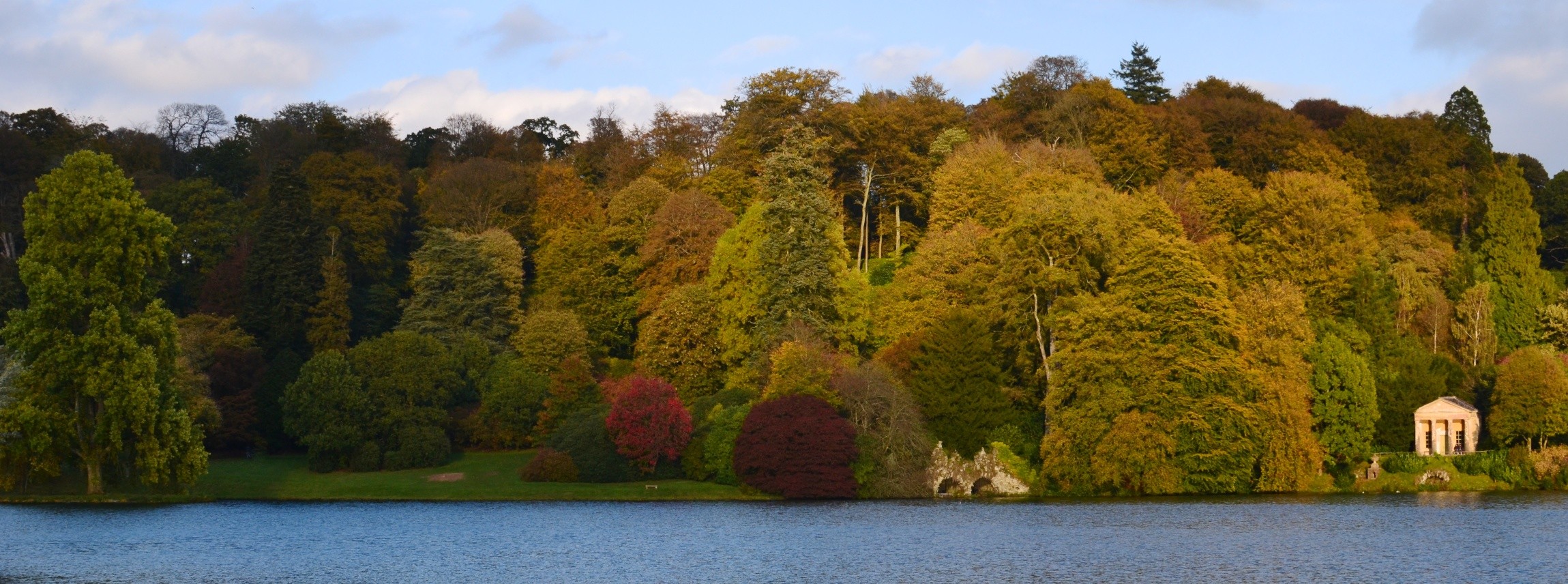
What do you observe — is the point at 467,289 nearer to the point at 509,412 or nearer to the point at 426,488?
the point at 509,412

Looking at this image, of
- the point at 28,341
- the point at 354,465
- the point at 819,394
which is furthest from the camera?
the point at 354,465

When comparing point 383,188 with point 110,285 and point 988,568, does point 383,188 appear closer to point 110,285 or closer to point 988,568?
point 110,285

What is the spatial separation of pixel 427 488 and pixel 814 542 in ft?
80.6

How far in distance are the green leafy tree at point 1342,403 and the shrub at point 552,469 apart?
30.8m

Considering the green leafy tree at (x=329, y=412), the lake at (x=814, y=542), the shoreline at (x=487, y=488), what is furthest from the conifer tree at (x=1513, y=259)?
the green leafy tree at (x=329, y=412)

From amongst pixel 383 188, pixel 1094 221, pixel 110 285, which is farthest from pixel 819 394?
pixel 383 188

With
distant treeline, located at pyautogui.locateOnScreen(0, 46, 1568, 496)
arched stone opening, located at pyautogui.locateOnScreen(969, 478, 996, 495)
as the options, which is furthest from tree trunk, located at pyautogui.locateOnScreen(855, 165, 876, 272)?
arched stone opening, located at pyautogui.locateOnScreen(969, 478, 996, 495)

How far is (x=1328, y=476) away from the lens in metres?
60.5

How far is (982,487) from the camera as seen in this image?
192ft

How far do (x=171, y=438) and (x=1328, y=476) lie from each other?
45658 millimetres

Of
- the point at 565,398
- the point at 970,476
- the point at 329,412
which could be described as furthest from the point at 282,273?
the point at 970,476

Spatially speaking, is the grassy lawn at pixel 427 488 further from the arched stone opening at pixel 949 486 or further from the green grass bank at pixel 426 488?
the arched stone opening at pixel 949 486

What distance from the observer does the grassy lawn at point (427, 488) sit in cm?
5838

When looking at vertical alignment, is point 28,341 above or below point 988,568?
above
